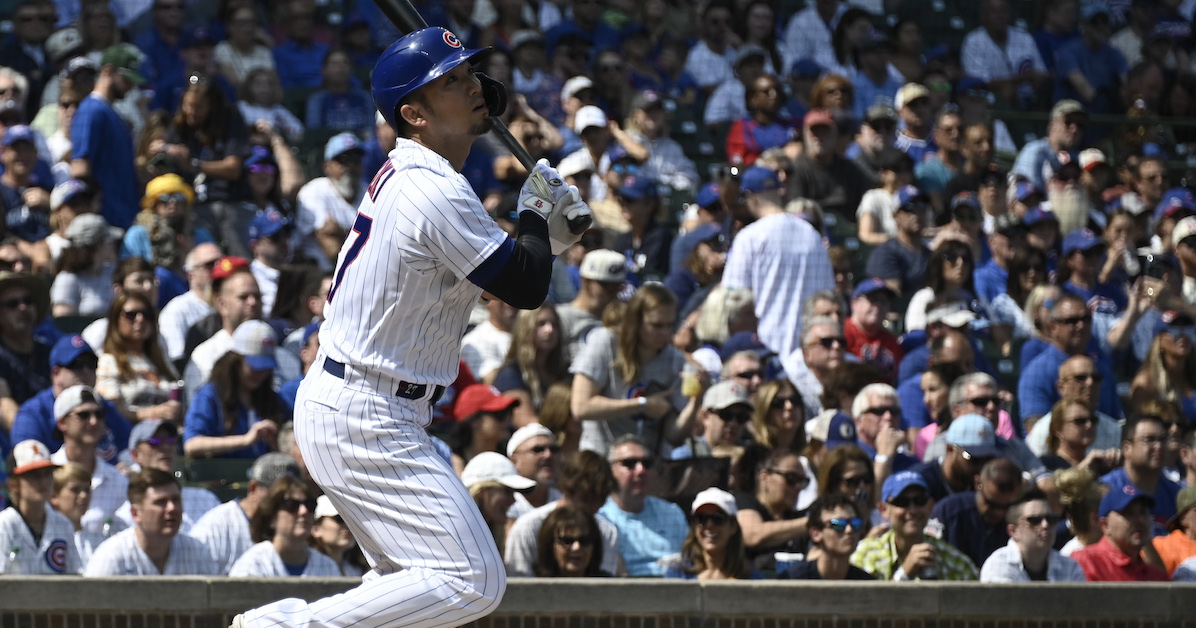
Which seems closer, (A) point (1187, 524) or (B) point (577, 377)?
(A) point (1187, 524)

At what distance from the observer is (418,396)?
11.8 feet

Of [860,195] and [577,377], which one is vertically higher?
[860,195]

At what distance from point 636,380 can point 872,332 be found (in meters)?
1.39

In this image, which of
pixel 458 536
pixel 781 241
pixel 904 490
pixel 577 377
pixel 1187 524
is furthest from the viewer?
pixel 781 241

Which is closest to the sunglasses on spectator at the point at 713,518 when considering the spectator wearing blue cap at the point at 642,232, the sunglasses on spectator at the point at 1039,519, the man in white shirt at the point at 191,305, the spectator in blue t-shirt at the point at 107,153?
the sunglasses on spectator at the point at 1039,519

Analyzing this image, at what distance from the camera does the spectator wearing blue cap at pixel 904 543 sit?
5.82 m

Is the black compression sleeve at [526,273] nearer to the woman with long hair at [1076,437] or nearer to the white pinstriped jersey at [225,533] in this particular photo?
the white pinstriped jersey at [225,533]

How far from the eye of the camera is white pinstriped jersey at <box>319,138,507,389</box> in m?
3.48

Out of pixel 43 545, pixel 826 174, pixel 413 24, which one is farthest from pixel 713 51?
pixel 413 24

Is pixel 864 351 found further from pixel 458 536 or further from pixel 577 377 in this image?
pixel 458 536

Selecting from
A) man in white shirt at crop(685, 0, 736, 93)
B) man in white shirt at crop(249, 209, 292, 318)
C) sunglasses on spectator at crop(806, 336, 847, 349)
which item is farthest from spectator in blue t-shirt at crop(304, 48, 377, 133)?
sunglasses on spectator at crop(806, 336, 847, 349)

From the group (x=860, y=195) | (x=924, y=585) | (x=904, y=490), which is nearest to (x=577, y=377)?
(x=904, y=490)

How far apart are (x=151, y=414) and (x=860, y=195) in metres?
4.30

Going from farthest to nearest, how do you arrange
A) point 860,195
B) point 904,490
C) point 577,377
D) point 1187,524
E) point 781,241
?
point 860,195
point 781,241
point 577,377
point 1187,524
point 904,490
